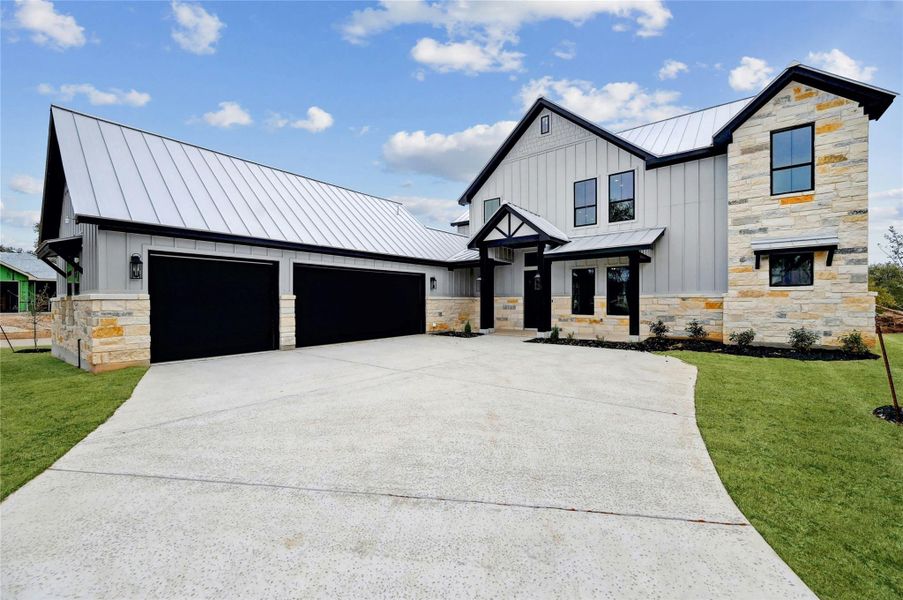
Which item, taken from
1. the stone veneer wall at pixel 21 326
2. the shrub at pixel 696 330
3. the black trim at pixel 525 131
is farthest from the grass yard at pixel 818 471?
the stone veneer wall at pixel 21 326

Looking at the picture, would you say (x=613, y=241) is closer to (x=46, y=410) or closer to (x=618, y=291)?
(x=618, y=291)

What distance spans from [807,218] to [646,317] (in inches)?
192

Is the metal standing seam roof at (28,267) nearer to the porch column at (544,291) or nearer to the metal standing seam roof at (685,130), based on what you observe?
the porch column at (544,291)

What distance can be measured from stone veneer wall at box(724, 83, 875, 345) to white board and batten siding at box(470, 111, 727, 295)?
0.73m

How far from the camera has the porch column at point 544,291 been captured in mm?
13703

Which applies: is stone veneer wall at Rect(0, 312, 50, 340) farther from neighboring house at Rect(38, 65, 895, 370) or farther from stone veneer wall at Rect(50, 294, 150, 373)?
stone veneer wall at Rect(50, 294, 150, 373)

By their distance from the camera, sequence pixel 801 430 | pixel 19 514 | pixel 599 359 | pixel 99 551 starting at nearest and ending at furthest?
1. pixel 99 551
2. pixel 19 514
3. pixel 801 430
4. pixel 599 359

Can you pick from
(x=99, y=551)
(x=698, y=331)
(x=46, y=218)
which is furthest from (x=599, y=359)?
(x=46, y=218)

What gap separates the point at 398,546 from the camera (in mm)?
2371

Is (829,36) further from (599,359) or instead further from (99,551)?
(99,551)

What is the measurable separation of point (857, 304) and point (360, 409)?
40.7ft

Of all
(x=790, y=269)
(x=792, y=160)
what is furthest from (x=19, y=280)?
(x=792, y=160)

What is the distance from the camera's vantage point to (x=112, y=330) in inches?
328

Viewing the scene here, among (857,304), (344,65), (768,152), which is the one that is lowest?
(857,304)
